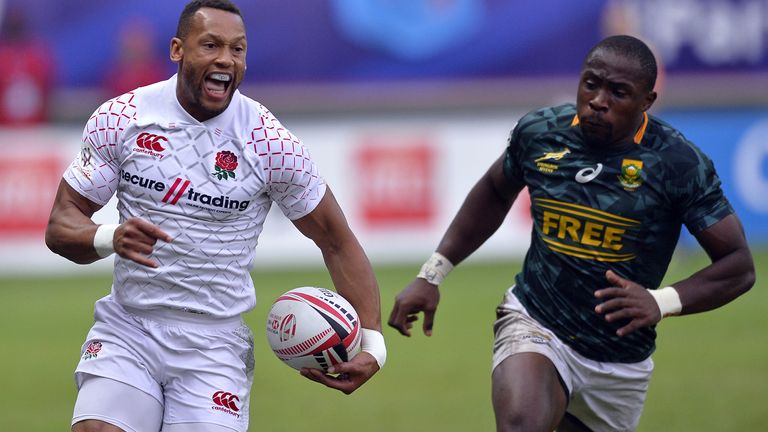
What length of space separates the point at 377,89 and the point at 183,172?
1404 centimetres

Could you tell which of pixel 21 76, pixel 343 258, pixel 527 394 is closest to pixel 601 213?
pixel 527 394

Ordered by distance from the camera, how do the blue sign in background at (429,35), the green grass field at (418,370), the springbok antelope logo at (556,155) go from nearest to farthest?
the springbok antelope logo at (556,155) → the green grass field at (418,370) → the blue sign in background at (429,35)

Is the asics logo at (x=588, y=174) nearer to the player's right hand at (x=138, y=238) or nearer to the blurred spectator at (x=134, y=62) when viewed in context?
the player's right hand at (x=138, y=238)

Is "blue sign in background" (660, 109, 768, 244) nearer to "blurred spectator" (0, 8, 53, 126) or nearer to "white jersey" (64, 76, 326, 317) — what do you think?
"blurred spectator" (0, 8, 53, 126)

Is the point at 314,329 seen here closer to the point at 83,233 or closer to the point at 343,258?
the point at 343,258

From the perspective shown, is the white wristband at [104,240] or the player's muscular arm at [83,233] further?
the white wristband at [104,240]

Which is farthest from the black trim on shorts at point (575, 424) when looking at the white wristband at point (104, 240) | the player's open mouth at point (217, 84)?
the white wristband at point (104, 240)

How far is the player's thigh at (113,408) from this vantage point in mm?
5824

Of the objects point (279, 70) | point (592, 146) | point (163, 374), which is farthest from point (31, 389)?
point (279, 70)

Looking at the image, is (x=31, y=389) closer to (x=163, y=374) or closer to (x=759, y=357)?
(x=163, y=374)

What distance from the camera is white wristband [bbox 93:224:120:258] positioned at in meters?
5.74

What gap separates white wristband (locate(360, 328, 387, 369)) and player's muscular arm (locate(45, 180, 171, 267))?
1.13 metres

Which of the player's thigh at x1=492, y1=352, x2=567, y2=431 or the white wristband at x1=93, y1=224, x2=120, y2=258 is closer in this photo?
the white wristband at x1=93, y1=224, x2=120, y2=258

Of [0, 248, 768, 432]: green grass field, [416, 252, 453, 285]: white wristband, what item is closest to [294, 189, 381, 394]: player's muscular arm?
[416, 252, 453, 285]: white wristband
